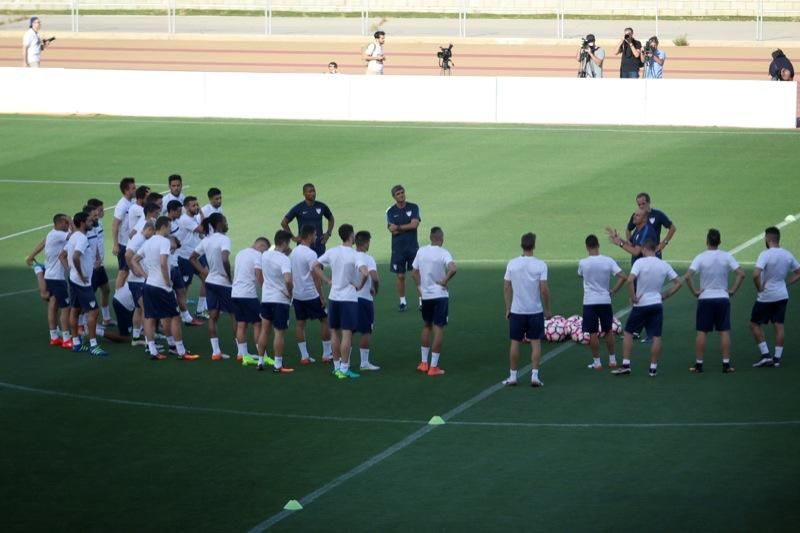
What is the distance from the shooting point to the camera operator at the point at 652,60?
4316 centimetres

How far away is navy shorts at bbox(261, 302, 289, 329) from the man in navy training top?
4507 millimetres

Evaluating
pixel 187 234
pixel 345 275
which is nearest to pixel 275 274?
pixel 345 275

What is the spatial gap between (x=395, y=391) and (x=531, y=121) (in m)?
24.2

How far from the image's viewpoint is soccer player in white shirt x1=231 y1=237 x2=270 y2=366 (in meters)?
21.4

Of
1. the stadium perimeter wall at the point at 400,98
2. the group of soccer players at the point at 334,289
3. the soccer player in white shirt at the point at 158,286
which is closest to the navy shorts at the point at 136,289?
the group of soccer players at the point at 334,289

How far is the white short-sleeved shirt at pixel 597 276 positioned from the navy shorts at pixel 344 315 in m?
3.17

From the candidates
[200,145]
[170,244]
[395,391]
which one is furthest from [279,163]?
[395,391]

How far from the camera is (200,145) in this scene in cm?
4172

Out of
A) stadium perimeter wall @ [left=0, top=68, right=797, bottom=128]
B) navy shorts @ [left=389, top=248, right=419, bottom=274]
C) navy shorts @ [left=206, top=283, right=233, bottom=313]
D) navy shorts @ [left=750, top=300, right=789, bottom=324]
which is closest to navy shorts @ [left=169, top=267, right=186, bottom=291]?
navy shorts @ [left=206, top=283, right=233, bottom=313]

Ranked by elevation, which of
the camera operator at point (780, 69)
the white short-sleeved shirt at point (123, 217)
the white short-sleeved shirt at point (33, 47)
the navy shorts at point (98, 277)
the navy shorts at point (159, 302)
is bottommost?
the navy shorts at point (159, 302)

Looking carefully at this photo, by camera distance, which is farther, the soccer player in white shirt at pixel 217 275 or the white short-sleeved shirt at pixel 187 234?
the white short-sleeved shirt at pixel 187 234

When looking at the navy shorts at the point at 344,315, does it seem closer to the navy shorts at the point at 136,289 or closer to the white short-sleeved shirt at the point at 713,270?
the navy shorts at the point at 136,289

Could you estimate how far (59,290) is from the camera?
22.7 meters

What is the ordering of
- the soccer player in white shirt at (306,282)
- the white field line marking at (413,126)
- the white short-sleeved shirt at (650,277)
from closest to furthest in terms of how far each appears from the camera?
1. the white short-sleeved shirt at (650,277)
2. the soccer player in white shirt at (306,282)
3. the white field line marking at (413,126)
